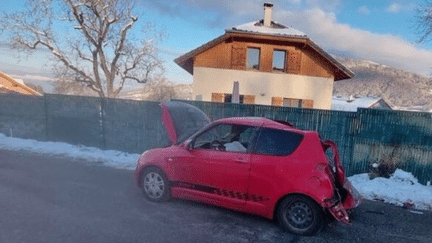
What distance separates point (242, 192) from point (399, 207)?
383 cm

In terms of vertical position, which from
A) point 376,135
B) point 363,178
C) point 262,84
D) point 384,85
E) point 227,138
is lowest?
point 363,178

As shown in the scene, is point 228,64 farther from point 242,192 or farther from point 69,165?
point 242,192

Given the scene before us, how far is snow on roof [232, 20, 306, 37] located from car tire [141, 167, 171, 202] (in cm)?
1502

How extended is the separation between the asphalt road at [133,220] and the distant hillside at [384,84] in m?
88.7

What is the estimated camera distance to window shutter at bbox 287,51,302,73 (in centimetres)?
1905

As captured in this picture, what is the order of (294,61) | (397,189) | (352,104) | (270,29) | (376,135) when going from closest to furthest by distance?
1. (397,189)
2. (376,135)
3. (294,61)
4. (270,29)
5. (352,104)

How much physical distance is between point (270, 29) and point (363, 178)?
1414 centimetres

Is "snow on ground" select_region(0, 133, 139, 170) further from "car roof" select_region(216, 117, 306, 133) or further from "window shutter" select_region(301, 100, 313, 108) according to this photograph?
"window shutter" select_region(301, 100, 313, 108)

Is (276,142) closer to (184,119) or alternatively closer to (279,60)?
(184,119)

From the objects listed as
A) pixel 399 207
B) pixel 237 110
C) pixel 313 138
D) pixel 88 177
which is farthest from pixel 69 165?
pixel 399 207

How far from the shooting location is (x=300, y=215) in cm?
434

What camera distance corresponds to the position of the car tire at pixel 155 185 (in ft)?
17.4

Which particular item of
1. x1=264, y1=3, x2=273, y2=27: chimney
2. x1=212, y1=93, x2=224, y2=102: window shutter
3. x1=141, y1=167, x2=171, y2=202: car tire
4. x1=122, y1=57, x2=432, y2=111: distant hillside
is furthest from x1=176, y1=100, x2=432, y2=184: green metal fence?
x1=122, y1=57, x2=432, y2=111: distant hillside

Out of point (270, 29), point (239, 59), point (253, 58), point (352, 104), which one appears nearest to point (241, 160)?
point (239, 59)
